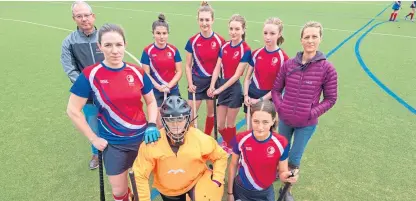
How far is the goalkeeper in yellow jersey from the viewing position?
9.62 feet

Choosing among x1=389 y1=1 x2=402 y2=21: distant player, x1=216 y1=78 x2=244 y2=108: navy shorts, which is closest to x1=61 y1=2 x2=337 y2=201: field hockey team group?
x1=216 y1=78 x2=244 y2=108: navy shorts

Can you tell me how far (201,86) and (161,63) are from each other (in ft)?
2.62

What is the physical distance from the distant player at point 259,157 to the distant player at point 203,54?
1.93 meters

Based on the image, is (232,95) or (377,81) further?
(377,81)

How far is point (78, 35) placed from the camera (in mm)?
4223

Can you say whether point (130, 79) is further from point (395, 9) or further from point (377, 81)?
point (395, 9)

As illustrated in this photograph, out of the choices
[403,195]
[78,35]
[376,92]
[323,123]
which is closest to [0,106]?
[78,35]

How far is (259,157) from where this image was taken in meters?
3.39

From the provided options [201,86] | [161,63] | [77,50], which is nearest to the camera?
[77,50]

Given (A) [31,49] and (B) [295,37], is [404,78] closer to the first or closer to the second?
(B) [295,37]

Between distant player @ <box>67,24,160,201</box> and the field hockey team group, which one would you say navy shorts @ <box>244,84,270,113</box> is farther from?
distant player @ <box>67,24,160,201</box>

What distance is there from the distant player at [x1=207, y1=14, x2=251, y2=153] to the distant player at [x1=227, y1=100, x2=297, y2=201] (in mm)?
A: 1522

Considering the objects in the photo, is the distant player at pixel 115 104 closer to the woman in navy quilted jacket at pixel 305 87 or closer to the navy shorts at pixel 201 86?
A: the woman in navy quilted jacket at pixel 305 87

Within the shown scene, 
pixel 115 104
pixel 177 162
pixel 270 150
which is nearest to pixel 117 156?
pixel 115 104
